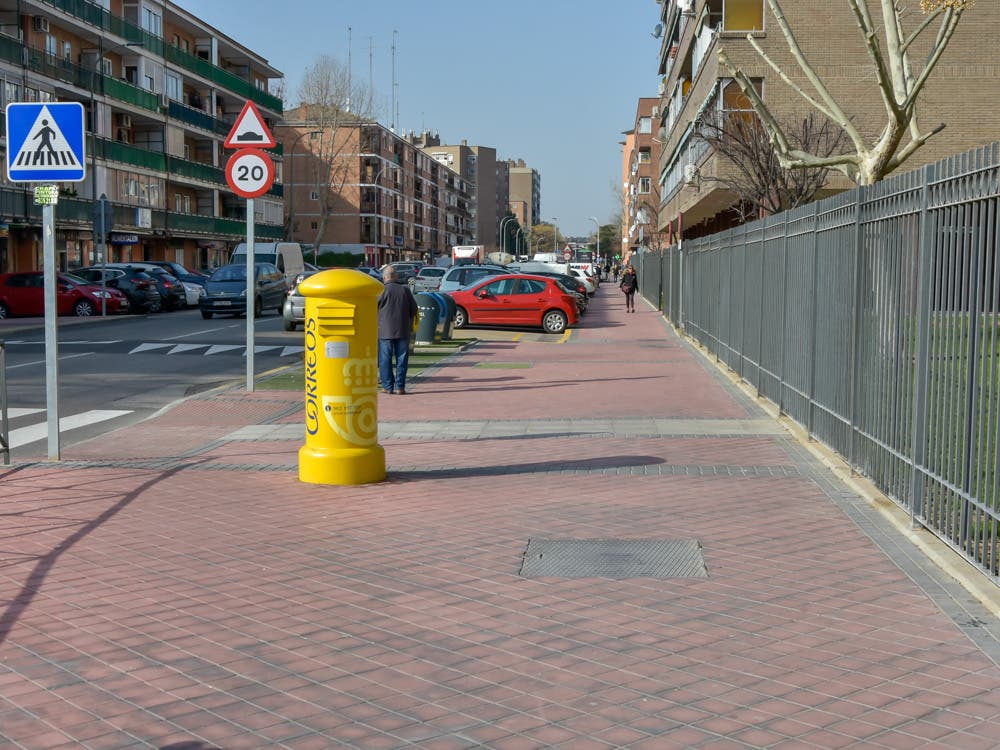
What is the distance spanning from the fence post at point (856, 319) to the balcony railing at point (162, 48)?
155 feet

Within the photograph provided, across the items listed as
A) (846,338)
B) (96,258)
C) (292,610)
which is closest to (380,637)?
(292,610)

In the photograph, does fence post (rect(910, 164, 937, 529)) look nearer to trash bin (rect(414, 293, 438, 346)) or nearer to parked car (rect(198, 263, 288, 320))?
trash bin (rect(414, 293, 438, 346))

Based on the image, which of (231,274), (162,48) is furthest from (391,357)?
(162,48)

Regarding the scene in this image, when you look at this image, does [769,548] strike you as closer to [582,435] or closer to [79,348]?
[582,435]

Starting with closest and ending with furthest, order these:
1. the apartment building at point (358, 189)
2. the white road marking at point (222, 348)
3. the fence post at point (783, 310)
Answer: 1. the fence post at point (783, 310)
2. the white road marking at point (222, 348)
3. the apartment building at point (358, 189)

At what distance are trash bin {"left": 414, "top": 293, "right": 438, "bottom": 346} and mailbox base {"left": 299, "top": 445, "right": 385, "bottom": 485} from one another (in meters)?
15.4

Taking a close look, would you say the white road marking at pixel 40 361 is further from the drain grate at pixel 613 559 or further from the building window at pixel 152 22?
the building window at pixel 152 22

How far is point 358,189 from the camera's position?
109875mm

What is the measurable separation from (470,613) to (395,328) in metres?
10.0

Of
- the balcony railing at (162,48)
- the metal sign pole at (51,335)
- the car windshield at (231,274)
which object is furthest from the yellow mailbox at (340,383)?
the balcony railing at (162,48)

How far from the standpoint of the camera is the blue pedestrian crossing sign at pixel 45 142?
993 centimetres

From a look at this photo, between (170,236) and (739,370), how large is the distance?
2077 inches

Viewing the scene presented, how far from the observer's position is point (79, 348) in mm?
24062

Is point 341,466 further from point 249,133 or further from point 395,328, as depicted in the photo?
point 249,133
